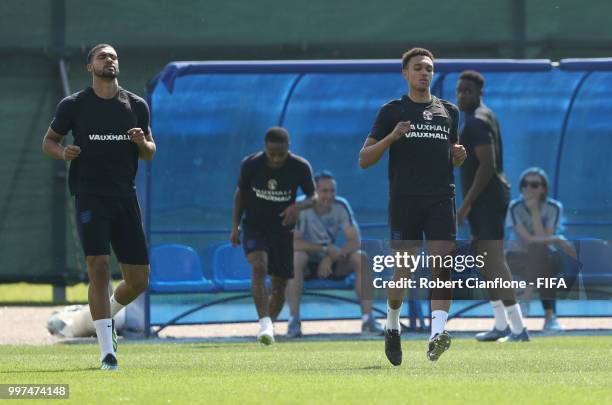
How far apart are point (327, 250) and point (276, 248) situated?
5.81ft

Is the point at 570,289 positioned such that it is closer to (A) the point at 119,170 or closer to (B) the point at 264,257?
(B) the point at 264,257

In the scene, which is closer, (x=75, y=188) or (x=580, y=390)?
(x=580, y=390)

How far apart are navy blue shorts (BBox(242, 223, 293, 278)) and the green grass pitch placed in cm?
74

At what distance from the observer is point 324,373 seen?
986 cm

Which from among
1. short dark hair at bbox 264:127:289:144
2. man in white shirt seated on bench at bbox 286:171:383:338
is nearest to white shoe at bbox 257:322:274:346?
man in white shirt seated on bench at bbox 286:171:383:338

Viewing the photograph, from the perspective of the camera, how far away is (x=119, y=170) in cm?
1020

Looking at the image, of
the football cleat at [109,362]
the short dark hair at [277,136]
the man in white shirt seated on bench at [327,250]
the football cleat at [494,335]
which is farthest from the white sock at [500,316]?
the football cleat at [109,362]

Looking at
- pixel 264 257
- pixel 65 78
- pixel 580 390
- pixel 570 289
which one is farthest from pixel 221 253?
pixel 580 390

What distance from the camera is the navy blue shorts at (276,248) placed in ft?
46.5

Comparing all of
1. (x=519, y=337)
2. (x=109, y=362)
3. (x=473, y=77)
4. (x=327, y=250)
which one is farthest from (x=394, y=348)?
(x=327, y=250)

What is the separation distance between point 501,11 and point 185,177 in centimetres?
628

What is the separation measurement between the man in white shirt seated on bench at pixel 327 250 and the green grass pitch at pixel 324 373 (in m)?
1.64

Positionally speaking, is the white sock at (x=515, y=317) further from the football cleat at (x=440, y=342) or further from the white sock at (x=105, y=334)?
the white sock at (x=105, y=334)

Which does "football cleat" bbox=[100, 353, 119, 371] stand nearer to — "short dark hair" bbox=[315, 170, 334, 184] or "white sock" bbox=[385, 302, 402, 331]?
"white sock" bbox=[385, 302, 402, 331]
